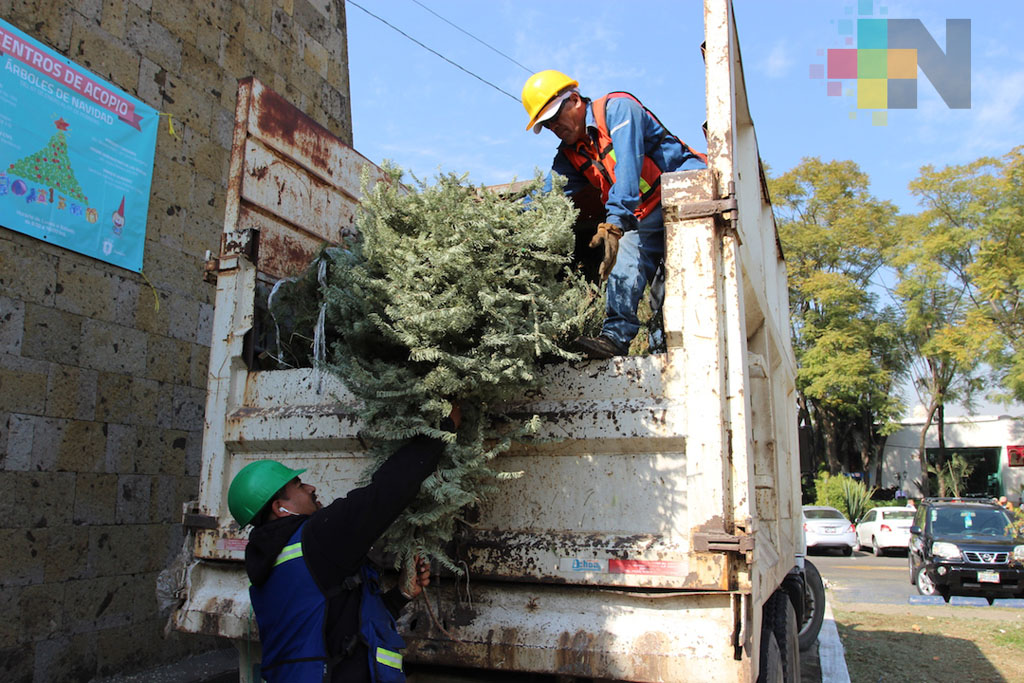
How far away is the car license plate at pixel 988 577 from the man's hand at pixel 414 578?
9.88 metres

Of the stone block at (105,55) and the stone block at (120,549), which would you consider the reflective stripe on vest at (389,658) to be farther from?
the stone block at (105,55)

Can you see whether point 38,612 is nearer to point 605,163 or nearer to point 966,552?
point 605,163

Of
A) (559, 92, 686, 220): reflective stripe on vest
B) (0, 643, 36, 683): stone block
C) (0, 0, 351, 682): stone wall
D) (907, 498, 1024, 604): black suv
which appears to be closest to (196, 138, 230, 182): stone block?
(0, 0, 351, 682): stone wall

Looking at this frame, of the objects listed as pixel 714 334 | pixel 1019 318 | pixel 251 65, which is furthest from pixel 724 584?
pixel 1019 318

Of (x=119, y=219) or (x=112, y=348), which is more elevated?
(x=119, y=219)

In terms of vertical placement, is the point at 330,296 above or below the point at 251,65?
below

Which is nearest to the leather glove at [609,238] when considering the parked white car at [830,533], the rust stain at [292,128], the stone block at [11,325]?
the rust stain at [292,128]

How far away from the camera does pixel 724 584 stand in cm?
224

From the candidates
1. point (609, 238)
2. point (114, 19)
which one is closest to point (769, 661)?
point (609, 238)

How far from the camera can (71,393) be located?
4.65m

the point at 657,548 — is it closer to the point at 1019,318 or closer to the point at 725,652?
the point at 725,652

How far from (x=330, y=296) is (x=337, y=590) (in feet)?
3.44

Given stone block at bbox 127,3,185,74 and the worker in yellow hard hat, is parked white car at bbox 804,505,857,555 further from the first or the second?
stone block at bbox 127,3,185,74

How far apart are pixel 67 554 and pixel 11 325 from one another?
53.5 inches
